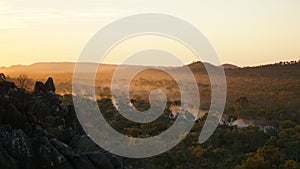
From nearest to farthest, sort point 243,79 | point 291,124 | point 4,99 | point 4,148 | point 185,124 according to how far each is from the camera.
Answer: point 4,148 < point 4,99 < point 185,124 < point 291,124 < point 243,79

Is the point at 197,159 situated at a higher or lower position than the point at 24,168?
lower

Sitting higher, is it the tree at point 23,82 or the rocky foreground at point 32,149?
the tree at point 23,82

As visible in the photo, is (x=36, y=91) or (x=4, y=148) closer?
(x=4, y=148)

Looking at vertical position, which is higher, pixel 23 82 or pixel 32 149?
pixel 23 82

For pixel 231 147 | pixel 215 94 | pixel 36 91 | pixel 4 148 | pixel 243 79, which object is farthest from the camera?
pixel 243 79

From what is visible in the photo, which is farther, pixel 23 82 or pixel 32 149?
pixel 23 82

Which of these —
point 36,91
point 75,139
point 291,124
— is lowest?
point 291,124

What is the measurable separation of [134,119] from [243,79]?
280 feet

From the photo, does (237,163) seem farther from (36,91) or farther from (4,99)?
(4,99)

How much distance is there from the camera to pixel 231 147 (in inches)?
1734

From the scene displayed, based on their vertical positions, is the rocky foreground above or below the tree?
below

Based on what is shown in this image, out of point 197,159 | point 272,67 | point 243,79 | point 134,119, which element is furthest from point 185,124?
point 272,67

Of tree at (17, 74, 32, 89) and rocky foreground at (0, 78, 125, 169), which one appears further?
tree at (17, 74, 32, 89)

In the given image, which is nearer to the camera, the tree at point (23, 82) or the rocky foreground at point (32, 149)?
the rocky foreground at point (32, 149)
